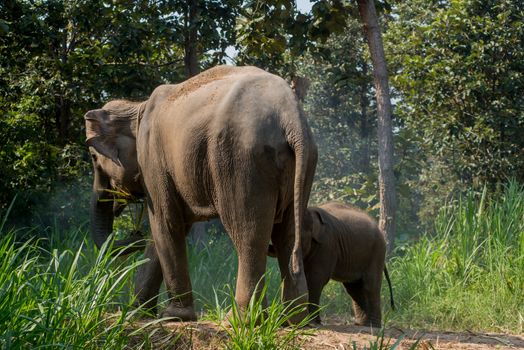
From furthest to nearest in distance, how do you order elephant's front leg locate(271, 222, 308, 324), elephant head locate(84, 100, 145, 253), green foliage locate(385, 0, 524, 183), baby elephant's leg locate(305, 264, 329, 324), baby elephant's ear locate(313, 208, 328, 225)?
green foliage locate(385, 0, 524, 183)
baby elephant's ear locate(313, 208, 328, 225)
baby elephant's leg locate(305, 264, 329, 324)
elephant head locate(84, 100, 145, 253)
elephant's front leg locate(271, 222, 308, 324)

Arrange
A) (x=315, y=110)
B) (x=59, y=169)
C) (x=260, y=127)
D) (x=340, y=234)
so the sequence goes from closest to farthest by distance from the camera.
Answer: (x=260, y=127) → (x=340, y=234) → (x=59, y=169) → (x=315, y=110)

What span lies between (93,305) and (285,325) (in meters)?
1.47

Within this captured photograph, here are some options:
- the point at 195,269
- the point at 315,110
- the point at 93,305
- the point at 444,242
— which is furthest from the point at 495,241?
the point at 315,110

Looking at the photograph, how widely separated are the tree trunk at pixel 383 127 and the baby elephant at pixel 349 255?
2322 mm

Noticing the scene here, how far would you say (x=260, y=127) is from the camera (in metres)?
4.92

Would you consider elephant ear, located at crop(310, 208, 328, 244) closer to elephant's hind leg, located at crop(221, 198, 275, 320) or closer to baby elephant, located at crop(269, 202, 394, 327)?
baby elephant, located at crop(269, 202, 394, 327)

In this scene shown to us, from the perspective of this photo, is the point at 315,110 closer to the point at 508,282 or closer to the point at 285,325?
the point at 508,282

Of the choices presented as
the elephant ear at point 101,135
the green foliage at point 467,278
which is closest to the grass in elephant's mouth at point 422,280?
the green foliage at point 467,278

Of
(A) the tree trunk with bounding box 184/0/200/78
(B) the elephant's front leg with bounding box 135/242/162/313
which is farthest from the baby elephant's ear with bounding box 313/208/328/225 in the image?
(A) the tree trunk with bounding box 184/0/200/78

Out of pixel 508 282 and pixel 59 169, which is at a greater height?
pixel 59 169

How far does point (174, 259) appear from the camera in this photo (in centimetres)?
566

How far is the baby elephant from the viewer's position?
291 inches

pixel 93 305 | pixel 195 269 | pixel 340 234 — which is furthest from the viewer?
pixel 195 269

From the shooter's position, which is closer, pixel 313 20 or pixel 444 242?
pixel 444 242
